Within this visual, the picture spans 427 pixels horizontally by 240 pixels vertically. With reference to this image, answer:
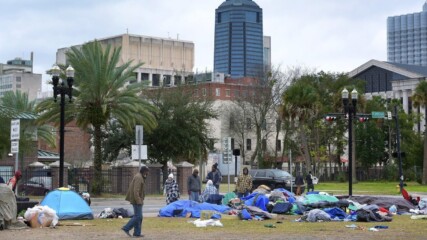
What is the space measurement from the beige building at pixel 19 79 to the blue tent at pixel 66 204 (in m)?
112

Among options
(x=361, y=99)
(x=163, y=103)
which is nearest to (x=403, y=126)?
(x=361, y=99)

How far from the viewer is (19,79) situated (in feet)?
515

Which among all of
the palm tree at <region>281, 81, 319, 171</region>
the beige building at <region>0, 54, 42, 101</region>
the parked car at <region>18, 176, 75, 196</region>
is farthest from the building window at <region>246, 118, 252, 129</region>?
the parked car at <region>18, 176, 75, 196</region>

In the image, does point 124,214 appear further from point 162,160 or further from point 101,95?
point 162,160

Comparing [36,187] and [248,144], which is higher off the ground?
[248,144]

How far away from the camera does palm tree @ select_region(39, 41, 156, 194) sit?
4541cm

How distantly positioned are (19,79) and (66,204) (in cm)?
13588

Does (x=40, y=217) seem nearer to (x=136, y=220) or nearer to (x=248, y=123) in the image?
(x=136, y=220)

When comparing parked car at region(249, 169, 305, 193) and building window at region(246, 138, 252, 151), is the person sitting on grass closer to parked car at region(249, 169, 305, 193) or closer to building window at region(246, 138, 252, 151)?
parked car at region(249, 169, 305, 193)

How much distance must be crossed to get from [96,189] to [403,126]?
204 feet

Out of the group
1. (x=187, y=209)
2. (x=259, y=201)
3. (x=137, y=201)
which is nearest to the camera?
(x=137, y=201)

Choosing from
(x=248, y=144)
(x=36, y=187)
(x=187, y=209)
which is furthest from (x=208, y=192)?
(x=248, y=144)

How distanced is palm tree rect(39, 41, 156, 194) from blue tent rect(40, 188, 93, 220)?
19.8 m

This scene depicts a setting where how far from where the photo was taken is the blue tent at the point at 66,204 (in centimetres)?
2523
